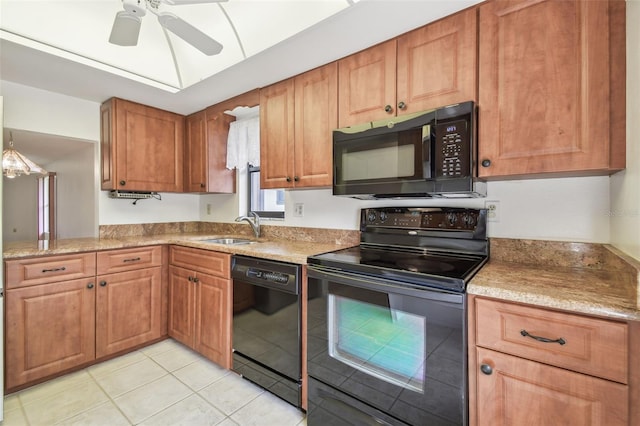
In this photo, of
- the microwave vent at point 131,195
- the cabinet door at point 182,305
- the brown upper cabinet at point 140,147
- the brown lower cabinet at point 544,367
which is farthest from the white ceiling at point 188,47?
the cabinet door at point 182,305

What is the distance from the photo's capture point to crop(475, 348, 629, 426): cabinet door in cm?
87

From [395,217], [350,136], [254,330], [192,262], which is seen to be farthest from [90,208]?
[395,217]

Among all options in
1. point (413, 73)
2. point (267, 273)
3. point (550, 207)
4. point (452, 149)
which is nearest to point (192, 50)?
point (413, 73)

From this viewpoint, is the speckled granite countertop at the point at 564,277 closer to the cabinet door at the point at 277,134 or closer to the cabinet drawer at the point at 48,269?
the cabinet door at the point at 277,134

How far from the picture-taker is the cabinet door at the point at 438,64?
4.51 feet

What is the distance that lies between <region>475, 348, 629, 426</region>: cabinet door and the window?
1.97m

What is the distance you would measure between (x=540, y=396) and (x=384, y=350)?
0.56 meters

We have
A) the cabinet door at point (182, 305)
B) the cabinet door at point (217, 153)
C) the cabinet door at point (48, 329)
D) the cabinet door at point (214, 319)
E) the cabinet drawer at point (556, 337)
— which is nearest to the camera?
the cabinet drawer at point (556, 337)

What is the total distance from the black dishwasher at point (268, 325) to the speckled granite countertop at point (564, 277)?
0.98m

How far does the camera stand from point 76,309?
2.04 m

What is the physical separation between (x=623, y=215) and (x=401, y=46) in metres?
1.26

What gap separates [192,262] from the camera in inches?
89.0

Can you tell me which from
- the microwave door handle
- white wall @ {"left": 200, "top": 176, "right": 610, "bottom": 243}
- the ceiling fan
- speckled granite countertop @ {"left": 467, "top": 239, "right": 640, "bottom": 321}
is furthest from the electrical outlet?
the ceiling fan

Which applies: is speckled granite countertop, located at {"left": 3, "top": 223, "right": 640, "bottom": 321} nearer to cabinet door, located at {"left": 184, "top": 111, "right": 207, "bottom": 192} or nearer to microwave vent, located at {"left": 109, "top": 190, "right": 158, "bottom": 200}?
microwave vent, located at {"left": 109, "top": 190, "right": 158, "bottom": 200}
